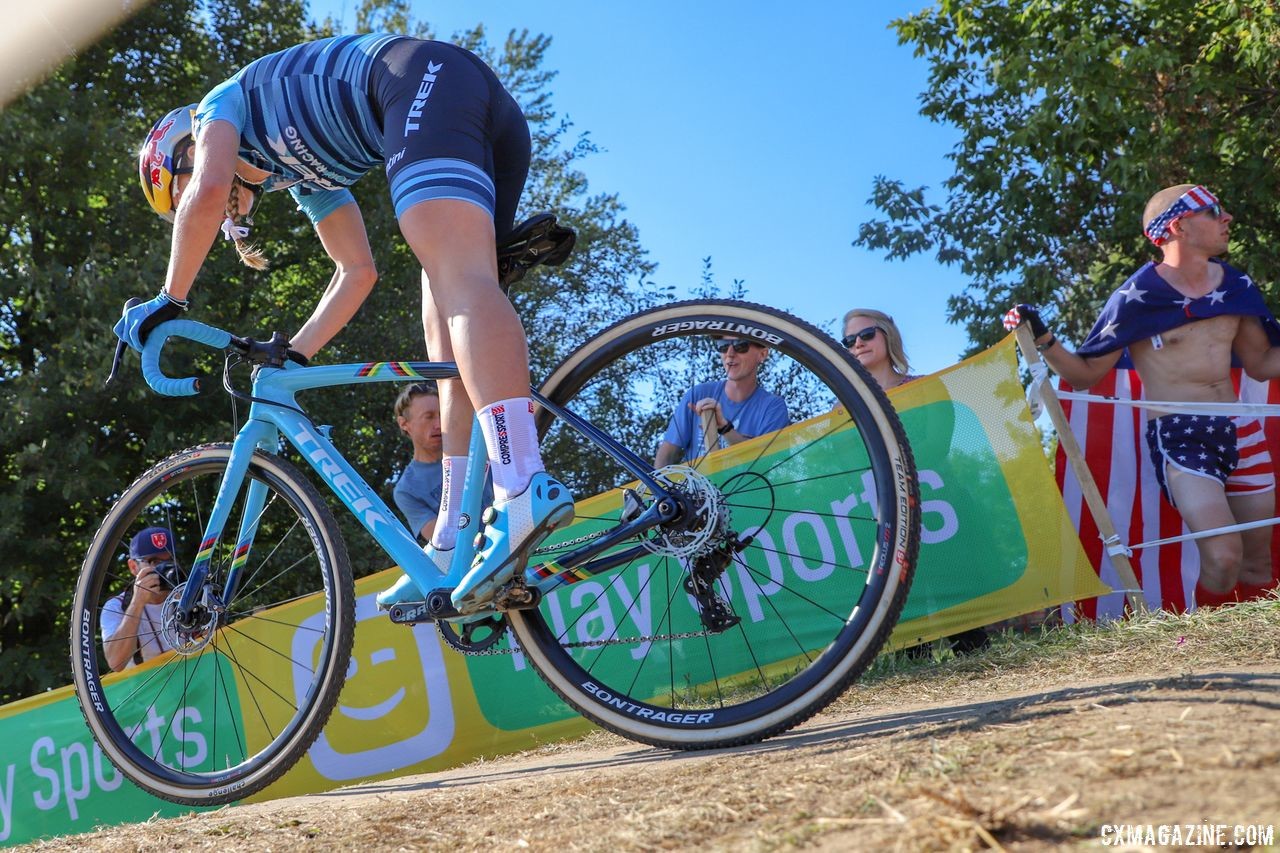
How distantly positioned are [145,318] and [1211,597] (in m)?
4.61

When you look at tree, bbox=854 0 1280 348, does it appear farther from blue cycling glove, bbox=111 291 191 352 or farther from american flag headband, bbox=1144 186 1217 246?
blue cycling glove, bbox=111 291 191 352

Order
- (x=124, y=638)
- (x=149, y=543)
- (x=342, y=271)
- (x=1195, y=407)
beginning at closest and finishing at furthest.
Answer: (x=342, y=271), (x=149, y=543), (x=124, y=638), (x=1195, y=407)

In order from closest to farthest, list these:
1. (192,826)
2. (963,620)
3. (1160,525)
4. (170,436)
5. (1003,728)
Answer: (1003,728), (192,826), (963,620), (1160,525), (170,436)

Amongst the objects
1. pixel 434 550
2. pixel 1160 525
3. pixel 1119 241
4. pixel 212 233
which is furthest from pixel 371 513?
pixel 1119 241

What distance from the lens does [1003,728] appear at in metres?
2.03

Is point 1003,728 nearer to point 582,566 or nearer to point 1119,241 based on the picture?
point 582,566

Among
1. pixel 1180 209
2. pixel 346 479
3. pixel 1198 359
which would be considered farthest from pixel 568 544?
pixel 1180 209

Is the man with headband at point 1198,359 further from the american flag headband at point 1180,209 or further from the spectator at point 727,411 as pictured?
the spectator at point 727,411

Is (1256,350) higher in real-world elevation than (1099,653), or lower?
higher

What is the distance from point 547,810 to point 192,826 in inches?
43.3

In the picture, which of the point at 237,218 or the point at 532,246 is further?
the point at 237,218

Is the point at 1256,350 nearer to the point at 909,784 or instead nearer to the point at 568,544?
the point at 568,544

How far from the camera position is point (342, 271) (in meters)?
3.46

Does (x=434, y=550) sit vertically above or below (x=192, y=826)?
→ above
